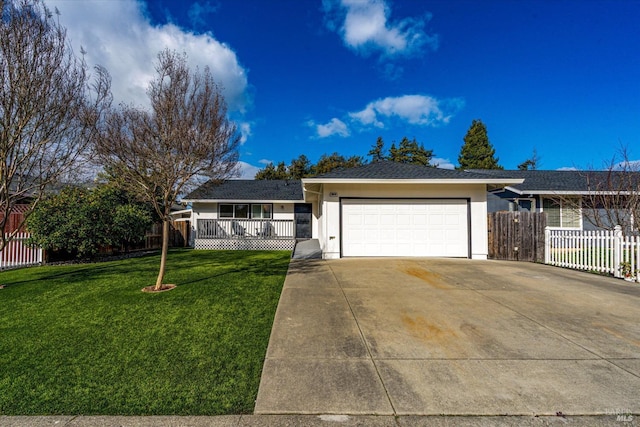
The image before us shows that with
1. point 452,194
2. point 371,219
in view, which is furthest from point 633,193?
point 371,219

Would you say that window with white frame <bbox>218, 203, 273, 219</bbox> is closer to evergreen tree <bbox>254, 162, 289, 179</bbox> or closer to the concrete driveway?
the concrete driveway

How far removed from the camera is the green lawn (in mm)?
2541

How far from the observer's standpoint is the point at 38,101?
5582 mm

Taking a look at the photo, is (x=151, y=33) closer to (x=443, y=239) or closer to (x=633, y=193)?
(x=443, y=239)

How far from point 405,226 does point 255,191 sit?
10.6 metres

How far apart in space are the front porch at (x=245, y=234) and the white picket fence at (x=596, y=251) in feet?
35.7

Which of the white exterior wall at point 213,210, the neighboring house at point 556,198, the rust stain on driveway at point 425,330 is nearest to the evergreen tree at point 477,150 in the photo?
the neighboring house at point 556,198

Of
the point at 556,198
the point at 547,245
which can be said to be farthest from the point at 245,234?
the point at 556,198

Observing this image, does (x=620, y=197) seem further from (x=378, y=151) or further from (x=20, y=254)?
(x=378, y=151)

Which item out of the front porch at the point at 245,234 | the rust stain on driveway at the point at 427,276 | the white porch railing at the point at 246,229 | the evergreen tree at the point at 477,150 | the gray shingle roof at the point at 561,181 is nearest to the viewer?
the rust stain on driveway at the point at 427,276

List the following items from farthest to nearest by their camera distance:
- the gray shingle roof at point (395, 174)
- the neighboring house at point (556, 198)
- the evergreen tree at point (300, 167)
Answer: the evergreen tree at point (300, 167) → the neighboring house at point (556, 198) → the gray shingle roof at point (395, 174)

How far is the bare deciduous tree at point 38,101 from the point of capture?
5.25m

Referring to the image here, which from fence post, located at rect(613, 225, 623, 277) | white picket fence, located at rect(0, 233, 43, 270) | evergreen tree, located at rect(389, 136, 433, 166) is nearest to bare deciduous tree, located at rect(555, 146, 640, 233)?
fence post, located at rect(613, 225, 623, 277)

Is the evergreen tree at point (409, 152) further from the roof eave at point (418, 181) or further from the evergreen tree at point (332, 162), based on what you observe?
the roof eave at point (418, 181)
